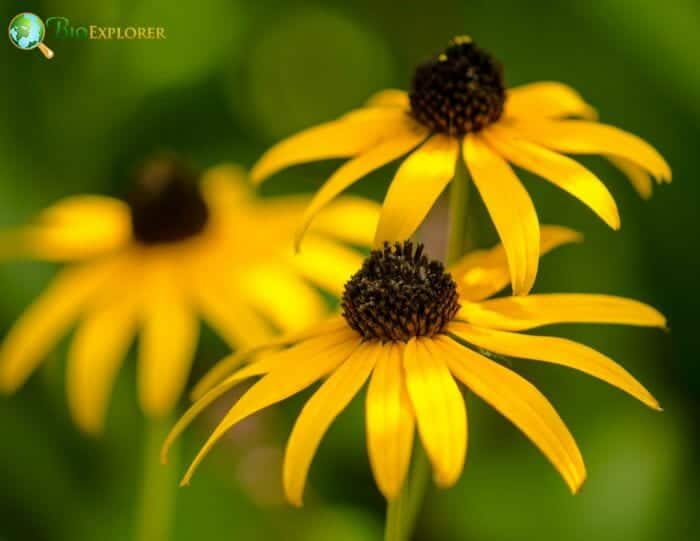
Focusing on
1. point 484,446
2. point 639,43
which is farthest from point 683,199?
point 484,446

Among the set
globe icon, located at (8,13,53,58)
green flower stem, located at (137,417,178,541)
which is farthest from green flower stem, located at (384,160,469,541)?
globe icon, located at (8,13,53,58)

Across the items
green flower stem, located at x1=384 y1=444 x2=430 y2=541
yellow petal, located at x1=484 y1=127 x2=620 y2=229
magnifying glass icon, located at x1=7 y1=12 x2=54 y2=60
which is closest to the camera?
green flower stem, located at x1=384 y1=444 x2=430 y2=541

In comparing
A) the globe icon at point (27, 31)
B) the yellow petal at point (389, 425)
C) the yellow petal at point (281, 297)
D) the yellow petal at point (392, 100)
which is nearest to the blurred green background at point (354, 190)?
the yellow petal at point (281, 297)

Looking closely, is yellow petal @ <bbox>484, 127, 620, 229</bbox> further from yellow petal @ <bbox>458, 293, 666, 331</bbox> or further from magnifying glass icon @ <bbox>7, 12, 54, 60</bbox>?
magnifying glass icon @ <bbox>7, 12, 54, 60</bbox>

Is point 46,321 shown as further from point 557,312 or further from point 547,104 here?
point 557,312

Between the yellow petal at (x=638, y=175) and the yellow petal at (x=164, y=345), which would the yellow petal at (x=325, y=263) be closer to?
the yellow petal at (x=164, y=345)

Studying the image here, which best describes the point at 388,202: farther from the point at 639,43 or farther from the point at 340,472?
the point at 639,43
